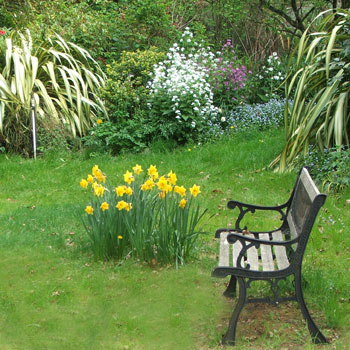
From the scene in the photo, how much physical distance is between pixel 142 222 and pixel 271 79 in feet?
20.9

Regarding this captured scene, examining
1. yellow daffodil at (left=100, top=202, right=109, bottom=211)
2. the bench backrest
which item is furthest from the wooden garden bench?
yellow daffodil at (left=100, top=202, right=109, bottom=211)

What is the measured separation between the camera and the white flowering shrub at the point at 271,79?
33.7ft

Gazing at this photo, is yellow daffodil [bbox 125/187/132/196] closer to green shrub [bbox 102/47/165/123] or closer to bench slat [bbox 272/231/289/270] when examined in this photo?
bench slat [bbox 272/231/289/270]

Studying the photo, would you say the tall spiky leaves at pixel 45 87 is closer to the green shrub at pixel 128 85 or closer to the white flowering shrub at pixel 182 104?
the green shrub at pixel 128 85

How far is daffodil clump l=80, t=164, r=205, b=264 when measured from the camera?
A: 455 cm

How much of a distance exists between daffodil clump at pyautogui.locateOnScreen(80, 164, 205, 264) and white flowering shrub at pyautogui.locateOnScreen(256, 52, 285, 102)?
591 cm

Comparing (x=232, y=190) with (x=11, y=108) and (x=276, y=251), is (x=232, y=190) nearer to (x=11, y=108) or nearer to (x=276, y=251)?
(x=276, y=251)

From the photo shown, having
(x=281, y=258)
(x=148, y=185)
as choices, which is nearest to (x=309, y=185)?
(x=281, y=258)

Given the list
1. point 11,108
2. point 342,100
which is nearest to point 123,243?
point 342,100

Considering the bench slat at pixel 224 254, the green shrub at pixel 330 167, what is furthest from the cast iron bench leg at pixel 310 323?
the green shrub at pixel 330 167

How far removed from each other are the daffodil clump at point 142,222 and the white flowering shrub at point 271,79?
19.4 feet

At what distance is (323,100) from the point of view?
6.68 meters

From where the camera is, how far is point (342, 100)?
6.73 m

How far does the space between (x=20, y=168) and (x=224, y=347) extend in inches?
203
